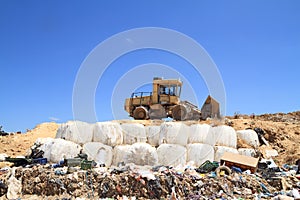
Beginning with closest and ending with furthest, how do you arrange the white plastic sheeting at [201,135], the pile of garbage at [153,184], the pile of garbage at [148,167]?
1. the pile of garbage at [153,184]
2. the pile of garbage at [148,167]
3. the white plastic sheeting at [201,135]

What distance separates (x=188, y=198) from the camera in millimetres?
6551

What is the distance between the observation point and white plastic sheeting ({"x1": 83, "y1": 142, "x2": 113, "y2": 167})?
939 centimetres

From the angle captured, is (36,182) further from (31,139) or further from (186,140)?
(31,139)

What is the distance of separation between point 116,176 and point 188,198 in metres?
1.83

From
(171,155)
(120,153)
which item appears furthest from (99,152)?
(171,155)

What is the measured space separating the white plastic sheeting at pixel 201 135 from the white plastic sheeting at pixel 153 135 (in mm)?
1124

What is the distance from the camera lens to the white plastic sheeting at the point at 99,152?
939cm

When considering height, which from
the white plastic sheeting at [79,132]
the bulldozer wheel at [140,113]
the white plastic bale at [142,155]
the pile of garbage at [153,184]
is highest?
the bulldozer wheel at [140,113]

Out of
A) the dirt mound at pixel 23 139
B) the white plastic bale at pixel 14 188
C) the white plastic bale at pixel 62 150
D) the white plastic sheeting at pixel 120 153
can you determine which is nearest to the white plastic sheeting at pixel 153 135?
the white plastic sheeting at pixel 120 153

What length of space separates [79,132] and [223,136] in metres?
4.99

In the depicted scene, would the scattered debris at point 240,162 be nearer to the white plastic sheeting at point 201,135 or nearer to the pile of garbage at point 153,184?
the pile of garbage at point 153,184

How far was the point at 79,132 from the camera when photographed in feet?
32.7

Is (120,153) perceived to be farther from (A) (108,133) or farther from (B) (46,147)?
(B) (46,147)

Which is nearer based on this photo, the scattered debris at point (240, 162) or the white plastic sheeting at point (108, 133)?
the scattered debris at point (240, 162)
